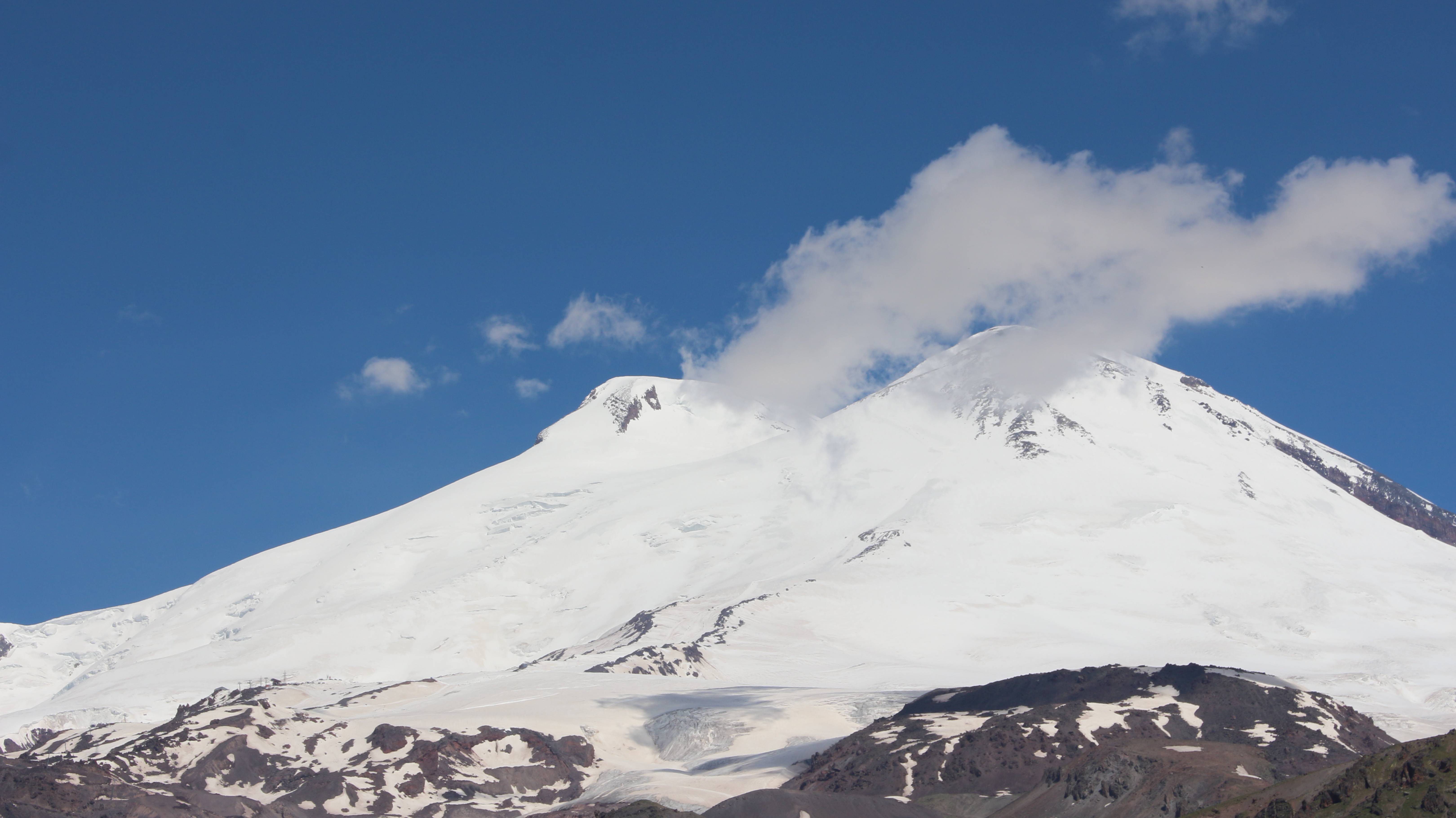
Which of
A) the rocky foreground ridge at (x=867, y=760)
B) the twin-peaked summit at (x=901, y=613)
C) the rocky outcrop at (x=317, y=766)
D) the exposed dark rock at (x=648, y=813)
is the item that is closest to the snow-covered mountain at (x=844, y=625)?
the twin-peaked summit at (x=901, y=613)

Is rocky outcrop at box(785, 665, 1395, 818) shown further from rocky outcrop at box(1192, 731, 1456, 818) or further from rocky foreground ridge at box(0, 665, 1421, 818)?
rocky outcrop at box(1192, 731, 1456, 818)

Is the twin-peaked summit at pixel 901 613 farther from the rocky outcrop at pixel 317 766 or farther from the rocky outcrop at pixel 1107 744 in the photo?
the rocky outcrop at pixel 1107 744

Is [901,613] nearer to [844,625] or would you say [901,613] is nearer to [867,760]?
[844,625]

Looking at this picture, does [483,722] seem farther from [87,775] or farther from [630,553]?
[630,553]

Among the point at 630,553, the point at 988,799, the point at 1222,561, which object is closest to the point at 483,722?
the point at 988,799

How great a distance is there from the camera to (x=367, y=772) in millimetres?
Result: 98812

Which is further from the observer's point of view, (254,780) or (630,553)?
(630,553)

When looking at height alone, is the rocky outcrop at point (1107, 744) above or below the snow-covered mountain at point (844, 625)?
below

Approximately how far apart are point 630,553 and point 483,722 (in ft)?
287

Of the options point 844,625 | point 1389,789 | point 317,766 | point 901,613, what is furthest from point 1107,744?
point 901,613

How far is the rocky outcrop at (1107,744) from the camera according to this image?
7438 centimetres

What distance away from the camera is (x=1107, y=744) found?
85.6 m

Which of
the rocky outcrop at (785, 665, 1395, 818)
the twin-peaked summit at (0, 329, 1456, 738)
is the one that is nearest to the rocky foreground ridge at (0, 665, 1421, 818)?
the rocky outcrop at (785, 665, 1395, 818)

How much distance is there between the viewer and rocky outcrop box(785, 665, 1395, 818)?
74375 millimetres
